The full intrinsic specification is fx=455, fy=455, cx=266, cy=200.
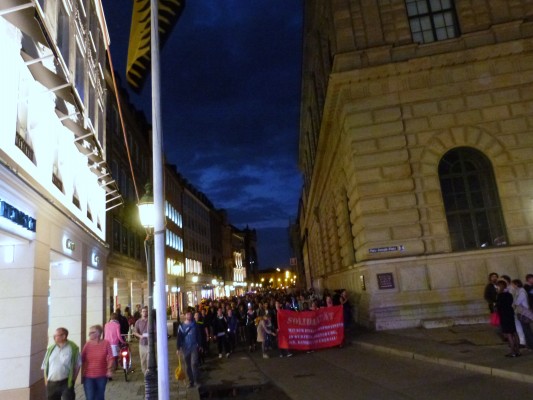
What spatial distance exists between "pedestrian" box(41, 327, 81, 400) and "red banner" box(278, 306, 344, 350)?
31.0ft

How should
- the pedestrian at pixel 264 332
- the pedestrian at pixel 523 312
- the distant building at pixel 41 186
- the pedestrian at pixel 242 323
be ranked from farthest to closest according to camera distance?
the pedestrian at pixel 242 323 → the pedestrian at pixel 264 332 → the pedestrian at pixel 523 312 → the distant building at pixel 41 186

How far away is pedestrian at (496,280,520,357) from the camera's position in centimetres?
1048

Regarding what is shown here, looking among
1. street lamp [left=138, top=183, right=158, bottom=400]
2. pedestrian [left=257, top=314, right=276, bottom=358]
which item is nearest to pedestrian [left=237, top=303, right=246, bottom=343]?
pedestrian [left=257, top=314, right=276, bottom=358]

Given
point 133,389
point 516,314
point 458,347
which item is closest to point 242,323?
point 133,389

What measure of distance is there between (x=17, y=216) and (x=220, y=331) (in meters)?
10.8

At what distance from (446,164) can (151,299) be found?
45.9 ft

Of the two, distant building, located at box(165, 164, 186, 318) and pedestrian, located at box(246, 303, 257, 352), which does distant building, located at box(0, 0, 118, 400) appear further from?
distant building, located at box(165, 164, 186, 318)

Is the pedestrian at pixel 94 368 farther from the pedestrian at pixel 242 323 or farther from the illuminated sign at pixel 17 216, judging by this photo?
the pedestrian at pixel 242 323

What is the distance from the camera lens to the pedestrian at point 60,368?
25.5 ft

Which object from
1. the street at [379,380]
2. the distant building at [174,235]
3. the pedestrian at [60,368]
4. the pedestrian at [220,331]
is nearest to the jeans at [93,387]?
the pedestrian at [60,368]

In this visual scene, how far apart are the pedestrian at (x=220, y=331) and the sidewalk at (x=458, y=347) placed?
4.91 meters

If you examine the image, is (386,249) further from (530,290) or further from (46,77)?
(46,77)

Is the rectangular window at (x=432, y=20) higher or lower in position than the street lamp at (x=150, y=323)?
higher

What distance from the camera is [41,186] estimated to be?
35.8 feet
